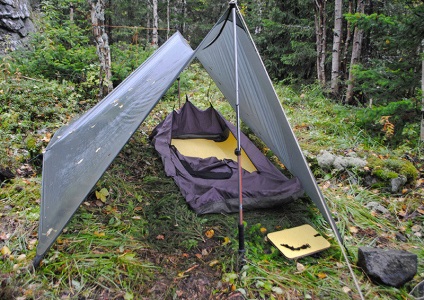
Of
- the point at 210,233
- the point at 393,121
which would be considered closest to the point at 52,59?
the point at 210,233

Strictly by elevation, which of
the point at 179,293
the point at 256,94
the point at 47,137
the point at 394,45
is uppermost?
the point at 394,45

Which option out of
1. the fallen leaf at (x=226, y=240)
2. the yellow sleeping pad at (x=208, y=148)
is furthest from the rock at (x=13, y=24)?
the fallen leaf at (x=226, y=240)

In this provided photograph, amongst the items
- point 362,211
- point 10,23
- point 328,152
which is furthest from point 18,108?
point 362,211

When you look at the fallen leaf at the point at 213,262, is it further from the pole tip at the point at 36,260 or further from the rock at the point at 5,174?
the rock at the point at 5,174

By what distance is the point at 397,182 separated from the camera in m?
3.24

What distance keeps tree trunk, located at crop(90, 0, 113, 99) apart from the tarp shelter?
1.22 m

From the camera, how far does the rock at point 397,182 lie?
3.23 metres

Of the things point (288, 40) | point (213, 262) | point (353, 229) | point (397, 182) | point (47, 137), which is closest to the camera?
point (213, 262)

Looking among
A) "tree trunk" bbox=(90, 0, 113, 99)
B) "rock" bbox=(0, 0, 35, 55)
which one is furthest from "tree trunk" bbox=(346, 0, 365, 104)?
"rock" bbox=(0, 0, 35, 55)

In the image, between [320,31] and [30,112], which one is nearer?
[30,112]

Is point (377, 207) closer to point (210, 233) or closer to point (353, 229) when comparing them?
point (353, 229)

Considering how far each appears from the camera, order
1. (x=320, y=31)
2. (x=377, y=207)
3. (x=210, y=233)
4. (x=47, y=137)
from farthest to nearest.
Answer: (x=320, y=31), (x=47, y=137), (x=377, y=207), (x=210, y=233)

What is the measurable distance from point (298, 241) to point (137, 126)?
1618 mm

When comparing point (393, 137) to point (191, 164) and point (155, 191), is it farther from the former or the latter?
point (155, 191)
